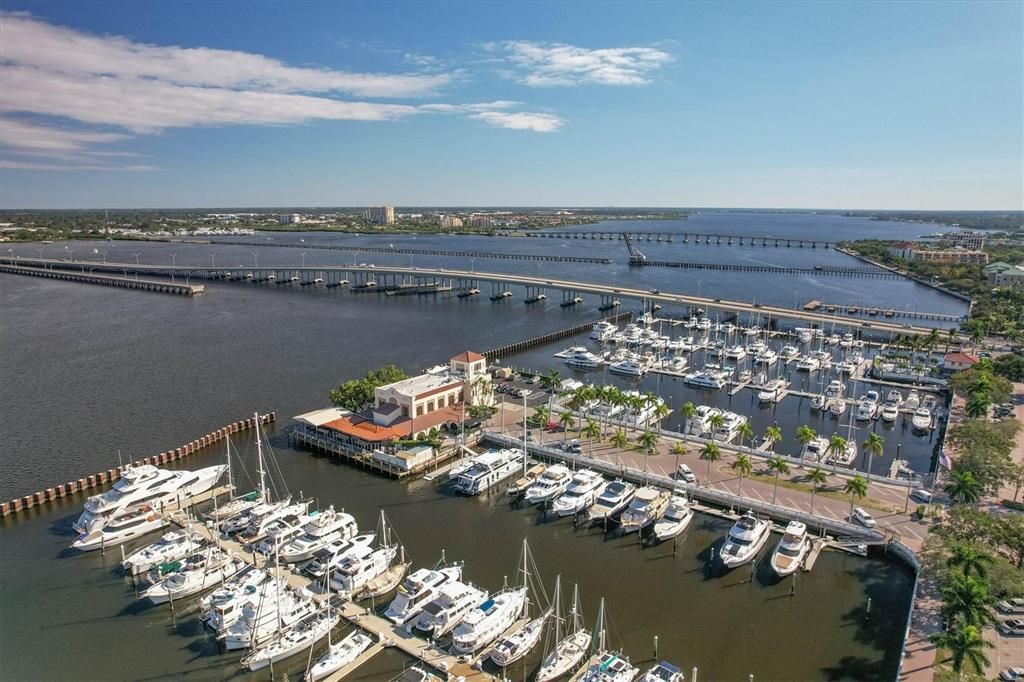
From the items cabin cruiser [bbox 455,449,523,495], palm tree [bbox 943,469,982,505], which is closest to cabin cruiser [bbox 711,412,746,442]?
palm tree [bbox 943,469,982,505]

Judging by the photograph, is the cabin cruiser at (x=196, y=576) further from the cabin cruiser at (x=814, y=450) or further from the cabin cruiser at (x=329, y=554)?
the cabin cruiser at (x=814, y=450)

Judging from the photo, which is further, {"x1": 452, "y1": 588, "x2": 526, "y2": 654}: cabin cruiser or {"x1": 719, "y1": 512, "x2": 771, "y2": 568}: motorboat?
{"x1": 719, "y1": 512, "x2": 771, "y2": 568}: motorboat

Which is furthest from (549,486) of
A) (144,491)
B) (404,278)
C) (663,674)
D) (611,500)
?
(404,278)

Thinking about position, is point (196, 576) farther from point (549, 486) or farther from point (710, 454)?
point (710, 454)

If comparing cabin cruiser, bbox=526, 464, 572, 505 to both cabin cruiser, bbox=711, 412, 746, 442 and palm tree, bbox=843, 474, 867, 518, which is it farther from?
palm tree, bbox=843, 474, 867, 518

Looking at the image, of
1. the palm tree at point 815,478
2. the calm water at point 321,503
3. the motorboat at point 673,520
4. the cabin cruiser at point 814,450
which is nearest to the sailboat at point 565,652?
the calm water at point 321,503
